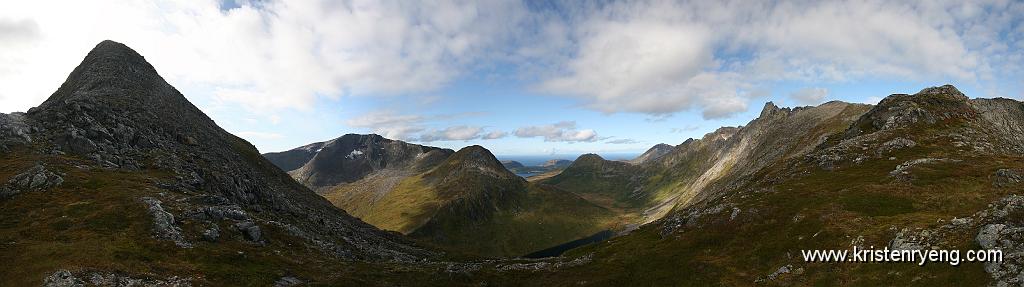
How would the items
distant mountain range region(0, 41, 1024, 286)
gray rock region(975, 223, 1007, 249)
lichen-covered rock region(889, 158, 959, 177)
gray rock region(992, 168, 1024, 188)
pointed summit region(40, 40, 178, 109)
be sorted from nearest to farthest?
gray rock region(975, 223, 1007, 249) → distant mountain range region(0, 41, 1024, 286) → gray rock region(992, 168, 1024, 188) → lichen-covered rock region(889, 158, 959, 177) → pointed summit region(40, 40, 178, 109)

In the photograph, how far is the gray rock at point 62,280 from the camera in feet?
115

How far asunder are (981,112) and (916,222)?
83.3 meters

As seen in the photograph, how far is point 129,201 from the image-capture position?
2206 inches

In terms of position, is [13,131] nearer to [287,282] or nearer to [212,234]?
[212,234]

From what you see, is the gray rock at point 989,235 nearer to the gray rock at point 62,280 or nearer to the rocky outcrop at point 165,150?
the gray rock at point 62,280

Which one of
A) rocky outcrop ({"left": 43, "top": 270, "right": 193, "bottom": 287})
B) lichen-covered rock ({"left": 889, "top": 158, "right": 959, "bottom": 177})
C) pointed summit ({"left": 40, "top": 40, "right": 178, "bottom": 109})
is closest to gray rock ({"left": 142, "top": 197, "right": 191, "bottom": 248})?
rocky outcrop ({"left": 43, "top": 270, "right": 193, "bottom": 287})

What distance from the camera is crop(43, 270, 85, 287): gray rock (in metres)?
35.1

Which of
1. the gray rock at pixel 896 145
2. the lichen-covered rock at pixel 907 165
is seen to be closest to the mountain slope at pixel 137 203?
the lichen-covered rock at pixel 907 165

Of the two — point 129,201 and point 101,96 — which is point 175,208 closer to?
point 129,201

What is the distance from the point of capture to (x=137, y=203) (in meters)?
55.8

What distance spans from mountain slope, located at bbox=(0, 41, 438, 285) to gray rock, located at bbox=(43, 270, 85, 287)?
121 centimetres

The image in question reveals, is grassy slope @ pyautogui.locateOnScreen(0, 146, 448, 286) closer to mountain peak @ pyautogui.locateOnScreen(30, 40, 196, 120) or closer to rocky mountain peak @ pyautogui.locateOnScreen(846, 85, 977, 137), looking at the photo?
mountain peak @ pyautogui.locateOnScreen(30, 40, 196, 120)

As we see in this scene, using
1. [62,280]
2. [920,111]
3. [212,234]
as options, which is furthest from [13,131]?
[920,111]

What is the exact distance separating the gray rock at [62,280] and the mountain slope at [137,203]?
1.21 meters
